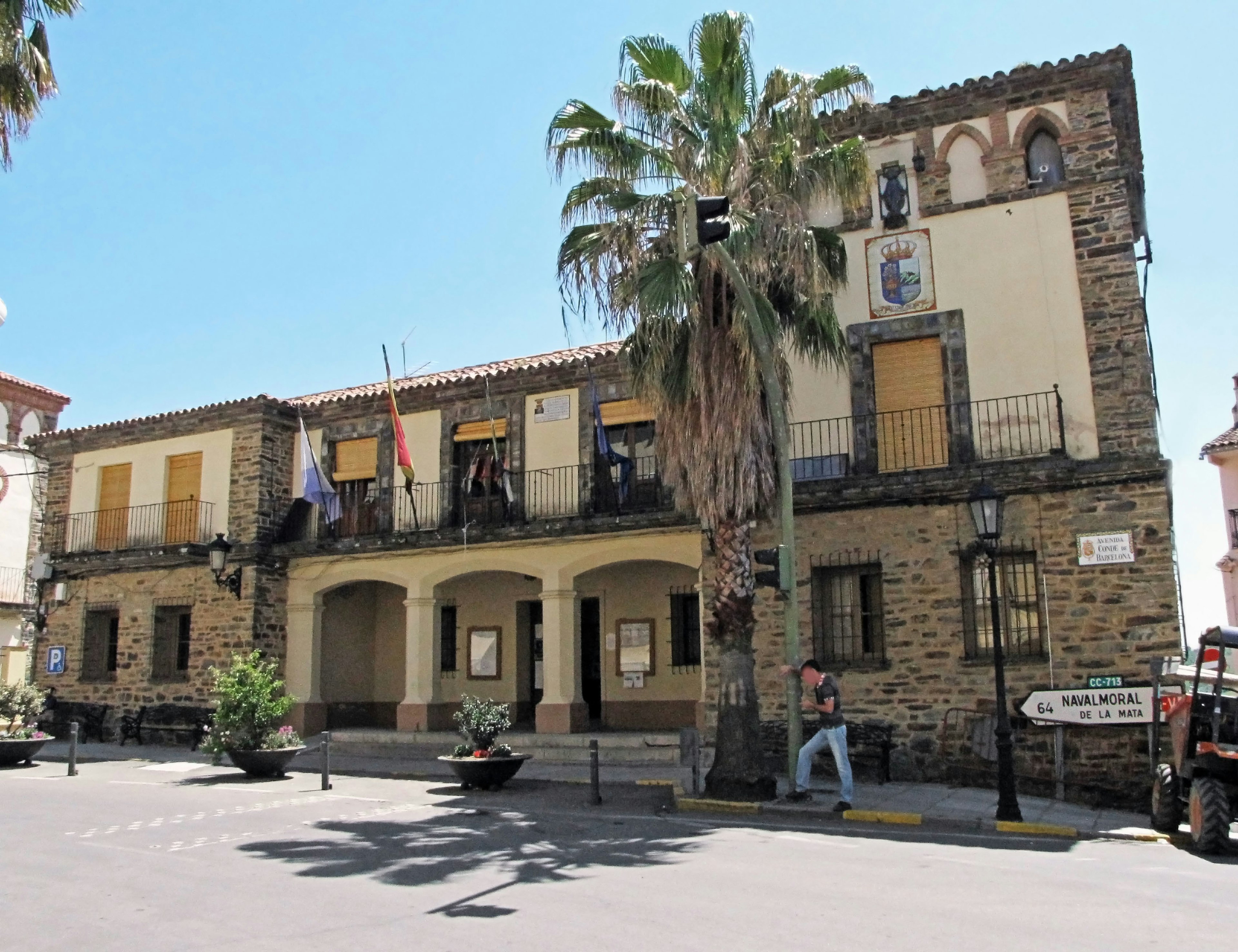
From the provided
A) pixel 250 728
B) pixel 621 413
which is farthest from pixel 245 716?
pixel 621 413

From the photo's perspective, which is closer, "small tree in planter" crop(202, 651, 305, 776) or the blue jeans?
the blue jeans

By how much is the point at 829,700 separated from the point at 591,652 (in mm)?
8782

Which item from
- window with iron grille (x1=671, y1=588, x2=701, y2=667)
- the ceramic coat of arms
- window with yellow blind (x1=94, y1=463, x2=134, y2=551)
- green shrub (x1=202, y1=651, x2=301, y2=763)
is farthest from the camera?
window with yellow blind (x1=94, y1=463, x2=134, y2=551)

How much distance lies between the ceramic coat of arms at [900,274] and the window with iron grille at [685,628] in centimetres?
605

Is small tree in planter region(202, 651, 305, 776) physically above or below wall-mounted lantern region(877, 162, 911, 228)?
below

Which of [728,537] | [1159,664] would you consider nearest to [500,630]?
[728,537]

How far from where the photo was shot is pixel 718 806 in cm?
1138

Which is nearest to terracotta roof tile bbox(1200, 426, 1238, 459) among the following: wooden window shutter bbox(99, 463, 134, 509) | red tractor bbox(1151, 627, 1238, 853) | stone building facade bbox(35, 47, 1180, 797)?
stone building facade bbox(35, 47, 1180, 797)

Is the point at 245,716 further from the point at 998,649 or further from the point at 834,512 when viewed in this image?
the point at 998,649

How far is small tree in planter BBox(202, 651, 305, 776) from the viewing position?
14609 mm

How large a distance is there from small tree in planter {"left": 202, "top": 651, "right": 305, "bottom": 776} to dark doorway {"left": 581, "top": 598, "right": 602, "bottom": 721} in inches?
236

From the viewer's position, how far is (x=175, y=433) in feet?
70.4

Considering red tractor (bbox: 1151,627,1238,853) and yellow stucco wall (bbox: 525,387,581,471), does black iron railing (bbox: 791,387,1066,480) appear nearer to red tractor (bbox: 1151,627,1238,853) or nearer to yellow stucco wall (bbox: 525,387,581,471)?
red tractor (bbox: 1151,627,1238,853)

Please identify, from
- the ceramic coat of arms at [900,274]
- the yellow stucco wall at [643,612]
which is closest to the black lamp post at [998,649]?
the ceramic coat of arms at [900,274]
